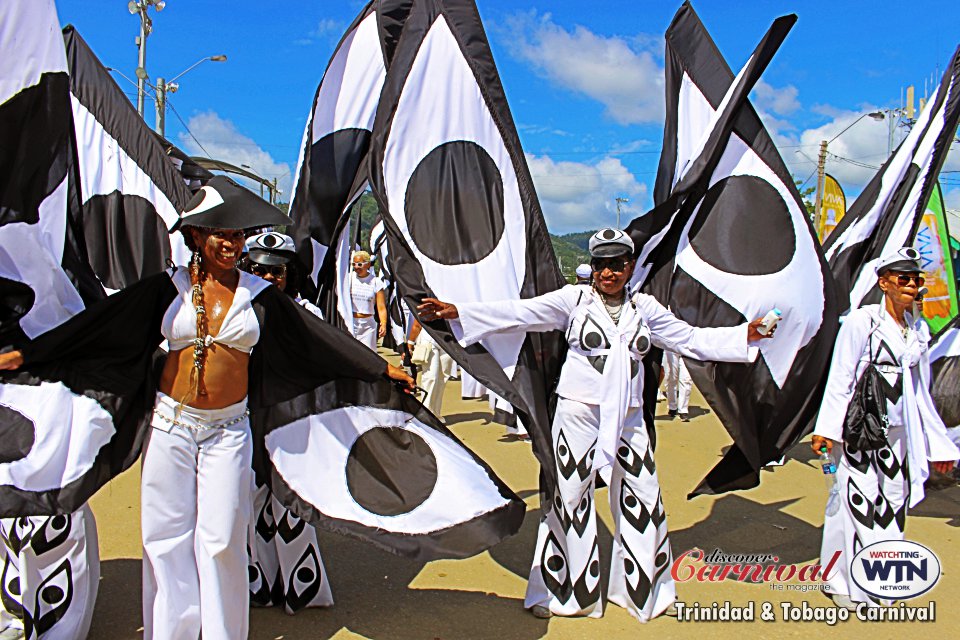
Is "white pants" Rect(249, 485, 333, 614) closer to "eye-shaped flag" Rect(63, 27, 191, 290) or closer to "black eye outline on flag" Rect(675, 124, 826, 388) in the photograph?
"eye-shaped flag" Rect(63, 27, 191, 290)

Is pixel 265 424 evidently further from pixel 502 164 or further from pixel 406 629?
pixel 502 164

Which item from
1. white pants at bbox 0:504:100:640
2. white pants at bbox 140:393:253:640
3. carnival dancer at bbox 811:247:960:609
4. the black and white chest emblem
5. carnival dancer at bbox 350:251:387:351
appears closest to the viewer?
white pants at bbox 140:393:253:640

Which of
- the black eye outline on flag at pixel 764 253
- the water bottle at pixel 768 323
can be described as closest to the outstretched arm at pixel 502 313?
the black eye outline on flag at pixel 764 253

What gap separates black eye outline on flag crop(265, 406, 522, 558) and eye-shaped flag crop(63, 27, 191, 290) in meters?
1.87

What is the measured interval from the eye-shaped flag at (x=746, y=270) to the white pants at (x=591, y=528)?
0.77 meters

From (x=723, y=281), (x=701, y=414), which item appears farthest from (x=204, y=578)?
(x=701, y=414)

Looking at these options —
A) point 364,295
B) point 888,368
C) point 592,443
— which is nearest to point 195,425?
point 592,443

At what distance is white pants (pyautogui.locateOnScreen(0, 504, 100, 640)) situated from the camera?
11.0ft

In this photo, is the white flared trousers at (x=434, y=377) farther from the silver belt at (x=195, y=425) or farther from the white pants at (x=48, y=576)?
the silver belt at (x=195, y=425)

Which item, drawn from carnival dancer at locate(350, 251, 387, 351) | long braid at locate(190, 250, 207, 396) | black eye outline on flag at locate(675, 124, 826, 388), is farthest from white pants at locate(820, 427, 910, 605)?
carnival dancer at locate(350, 251, 387, 351)

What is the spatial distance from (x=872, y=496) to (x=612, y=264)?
1879 millimetres

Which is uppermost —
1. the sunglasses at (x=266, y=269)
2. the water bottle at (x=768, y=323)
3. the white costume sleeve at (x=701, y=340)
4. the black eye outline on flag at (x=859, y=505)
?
the sunglasses at (x=266, y=269)

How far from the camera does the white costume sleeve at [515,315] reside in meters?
4.04

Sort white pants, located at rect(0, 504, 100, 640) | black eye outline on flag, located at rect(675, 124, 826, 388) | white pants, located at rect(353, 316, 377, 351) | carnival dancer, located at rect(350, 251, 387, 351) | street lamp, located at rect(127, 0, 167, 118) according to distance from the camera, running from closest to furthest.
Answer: white pants, located at rect(0, 504, 100, 640) < black eye outline on flag, located at rect(675, 124, 826, 388) < carnival dancer, located at rect(350, 251, 387, 351) < white pants, located at rect(353, 316, 377, 351) < street lamp, located at rect(127, 0, 167, 118)
